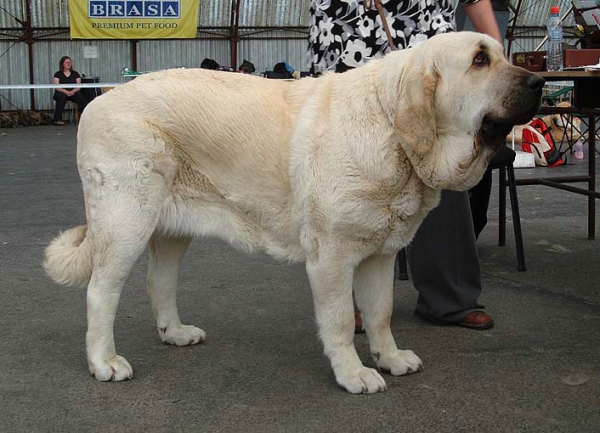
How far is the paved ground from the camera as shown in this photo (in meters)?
3.23

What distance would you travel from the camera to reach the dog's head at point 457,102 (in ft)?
10.1

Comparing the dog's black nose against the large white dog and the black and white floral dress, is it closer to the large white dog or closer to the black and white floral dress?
the large white dog

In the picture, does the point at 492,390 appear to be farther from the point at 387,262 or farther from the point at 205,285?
the point at 205,285

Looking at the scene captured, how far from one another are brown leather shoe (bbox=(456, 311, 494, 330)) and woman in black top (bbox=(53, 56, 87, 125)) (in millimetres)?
18340

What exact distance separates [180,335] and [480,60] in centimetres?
195

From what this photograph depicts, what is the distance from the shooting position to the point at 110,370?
3646 millimetres

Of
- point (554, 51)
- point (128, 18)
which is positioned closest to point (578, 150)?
point (554, 51)

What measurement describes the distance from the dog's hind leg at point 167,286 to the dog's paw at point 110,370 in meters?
0.46

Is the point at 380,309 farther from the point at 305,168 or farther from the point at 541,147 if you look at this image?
the point at 541,147

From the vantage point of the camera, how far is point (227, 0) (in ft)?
82.8

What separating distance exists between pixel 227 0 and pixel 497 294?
850 inches

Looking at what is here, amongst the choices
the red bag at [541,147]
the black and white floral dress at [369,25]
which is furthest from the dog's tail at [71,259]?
the red bag at [541,147]

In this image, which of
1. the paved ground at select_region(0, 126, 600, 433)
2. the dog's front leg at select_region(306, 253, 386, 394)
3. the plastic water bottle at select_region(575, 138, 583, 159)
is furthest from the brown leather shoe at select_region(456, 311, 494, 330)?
the plastic water bottle at select_region(575, 138, 583, 159)

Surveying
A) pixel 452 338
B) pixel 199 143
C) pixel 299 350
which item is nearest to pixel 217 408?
pixel 299 350
